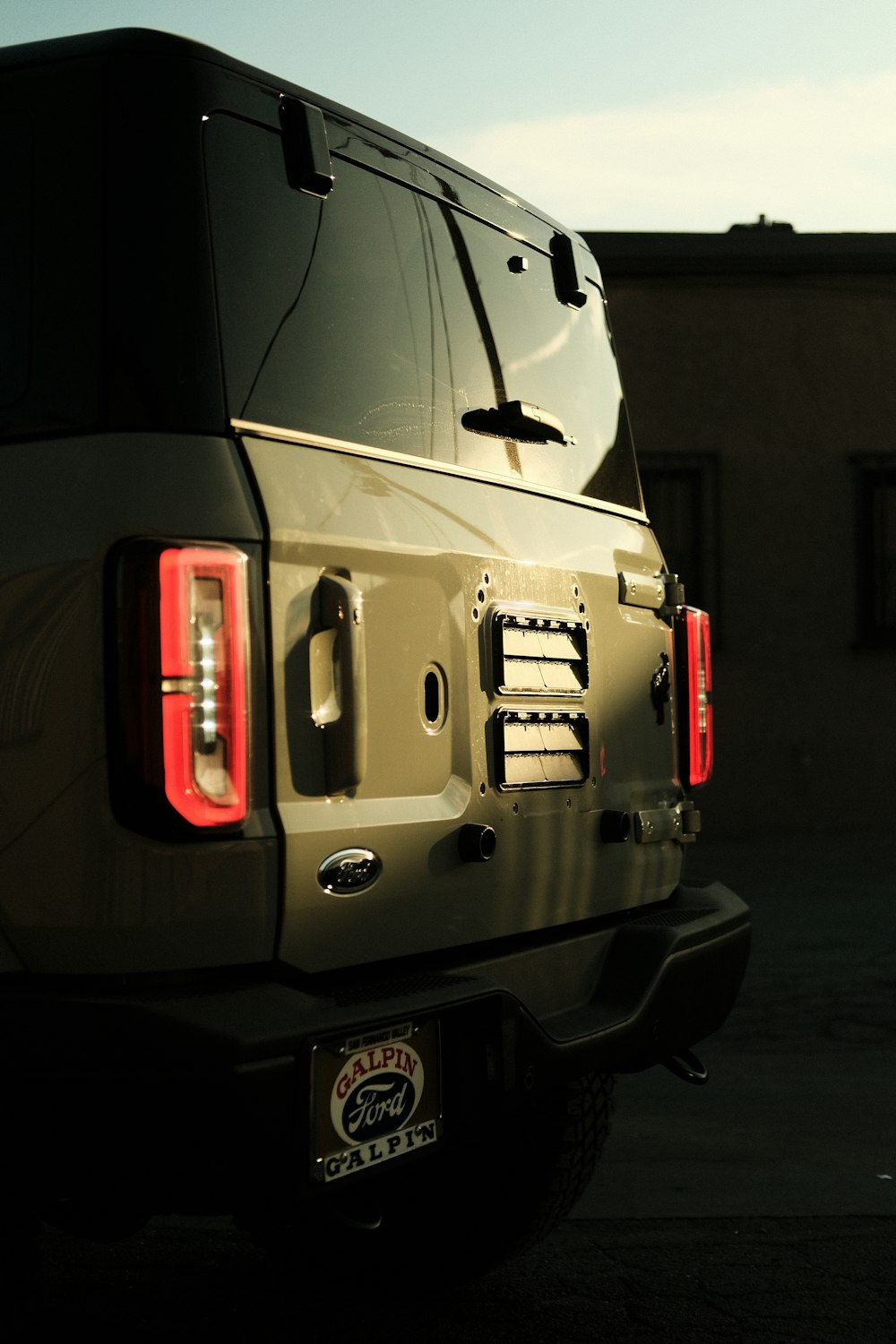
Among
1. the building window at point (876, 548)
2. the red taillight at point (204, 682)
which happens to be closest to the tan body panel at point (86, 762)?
the red taillight at point (204, 682)

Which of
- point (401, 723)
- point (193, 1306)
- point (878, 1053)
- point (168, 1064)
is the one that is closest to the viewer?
point (168, 1064)

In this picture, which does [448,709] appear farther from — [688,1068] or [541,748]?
[688,1068]

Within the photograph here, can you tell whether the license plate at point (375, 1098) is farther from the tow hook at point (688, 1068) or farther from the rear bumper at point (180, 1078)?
the tow hook at point (688, 1068)

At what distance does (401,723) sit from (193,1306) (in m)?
1.58

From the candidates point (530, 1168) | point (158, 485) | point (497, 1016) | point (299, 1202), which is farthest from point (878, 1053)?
point (158, 485)

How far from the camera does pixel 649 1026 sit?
317 cm

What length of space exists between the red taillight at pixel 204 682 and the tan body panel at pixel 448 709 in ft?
0.30

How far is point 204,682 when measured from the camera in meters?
2.33

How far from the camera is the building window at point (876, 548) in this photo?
13500 mm

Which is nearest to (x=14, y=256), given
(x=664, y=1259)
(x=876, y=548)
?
(x=664, y=1259)

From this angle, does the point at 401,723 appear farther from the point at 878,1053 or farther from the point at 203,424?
the point at 878,1053

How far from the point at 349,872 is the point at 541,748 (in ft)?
2.33

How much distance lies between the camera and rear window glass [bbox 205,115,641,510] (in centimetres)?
260

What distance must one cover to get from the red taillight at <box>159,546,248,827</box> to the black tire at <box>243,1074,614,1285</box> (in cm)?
145
